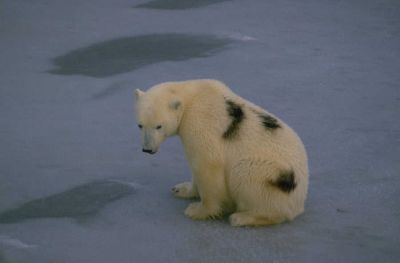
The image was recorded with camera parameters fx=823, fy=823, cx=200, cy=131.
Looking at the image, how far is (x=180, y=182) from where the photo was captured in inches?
219

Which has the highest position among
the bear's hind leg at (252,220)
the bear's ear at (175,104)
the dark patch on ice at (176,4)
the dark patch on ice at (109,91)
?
the bear's ear at (175,104)

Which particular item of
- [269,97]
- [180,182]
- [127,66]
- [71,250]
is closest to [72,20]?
[127,66]

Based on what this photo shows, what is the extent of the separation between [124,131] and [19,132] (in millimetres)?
806

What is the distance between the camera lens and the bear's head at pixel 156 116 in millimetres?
4785

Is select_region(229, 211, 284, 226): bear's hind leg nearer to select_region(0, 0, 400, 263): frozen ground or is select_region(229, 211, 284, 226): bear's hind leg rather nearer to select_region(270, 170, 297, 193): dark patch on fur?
select_region(0, 0, 400, 263): frozen ground

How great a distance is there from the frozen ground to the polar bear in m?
0.12

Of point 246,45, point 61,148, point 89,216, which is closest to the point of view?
point 89,216

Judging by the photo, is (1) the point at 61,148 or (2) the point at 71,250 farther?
(1) the point at 61,148

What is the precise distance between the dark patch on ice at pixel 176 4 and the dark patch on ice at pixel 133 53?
136cm

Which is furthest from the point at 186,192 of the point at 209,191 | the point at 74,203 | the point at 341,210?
the point at 341,210

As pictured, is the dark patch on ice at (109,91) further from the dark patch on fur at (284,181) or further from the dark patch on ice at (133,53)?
the dark patch on fur at (284,181)

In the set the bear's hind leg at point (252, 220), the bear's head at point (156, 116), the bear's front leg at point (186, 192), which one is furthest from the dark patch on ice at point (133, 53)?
the bear's hind leg at point (252, 220)

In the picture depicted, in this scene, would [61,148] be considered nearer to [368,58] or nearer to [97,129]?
[97,129]

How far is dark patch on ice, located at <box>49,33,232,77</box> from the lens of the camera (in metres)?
8.06
